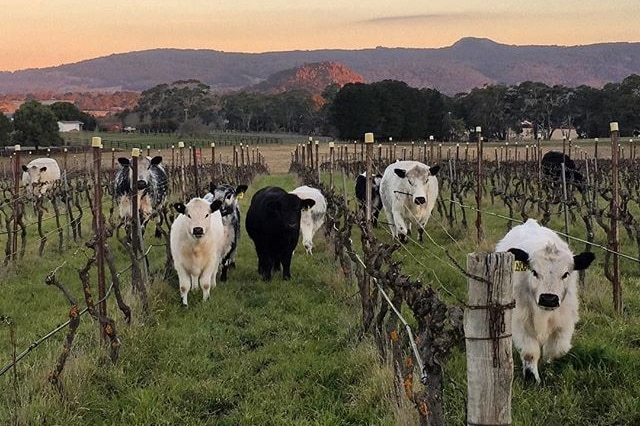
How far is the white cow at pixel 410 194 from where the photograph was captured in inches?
545

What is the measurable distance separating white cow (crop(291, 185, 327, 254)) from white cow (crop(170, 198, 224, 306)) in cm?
320

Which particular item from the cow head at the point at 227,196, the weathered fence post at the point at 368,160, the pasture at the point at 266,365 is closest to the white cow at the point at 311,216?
the cow head at the point at 227,196

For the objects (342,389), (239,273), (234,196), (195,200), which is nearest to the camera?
(342,389)

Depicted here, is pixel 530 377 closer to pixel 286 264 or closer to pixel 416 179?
pixel 286 264

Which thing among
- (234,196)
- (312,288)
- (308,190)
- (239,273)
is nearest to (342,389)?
(312,288)

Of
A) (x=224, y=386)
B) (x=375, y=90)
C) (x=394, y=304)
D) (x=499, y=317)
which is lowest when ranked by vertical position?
(x=224, y=386)

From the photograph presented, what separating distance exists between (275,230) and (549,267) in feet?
18.4

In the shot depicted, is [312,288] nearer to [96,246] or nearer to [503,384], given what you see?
[96,246]

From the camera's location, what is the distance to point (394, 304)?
5473 mm

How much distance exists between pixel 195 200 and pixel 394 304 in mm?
5063

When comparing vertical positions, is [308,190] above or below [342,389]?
above

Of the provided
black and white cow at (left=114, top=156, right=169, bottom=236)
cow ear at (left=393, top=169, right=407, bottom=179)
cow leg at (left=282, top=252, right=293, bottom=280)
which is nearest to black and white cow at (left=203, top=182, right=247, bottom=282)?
cow leg at (left=282, top=252, right=293, bottom=280)

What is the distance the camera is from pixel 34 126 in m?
61.2

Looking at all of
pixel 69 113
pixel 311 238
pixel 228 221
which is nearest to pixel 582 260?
pixel 228 221
